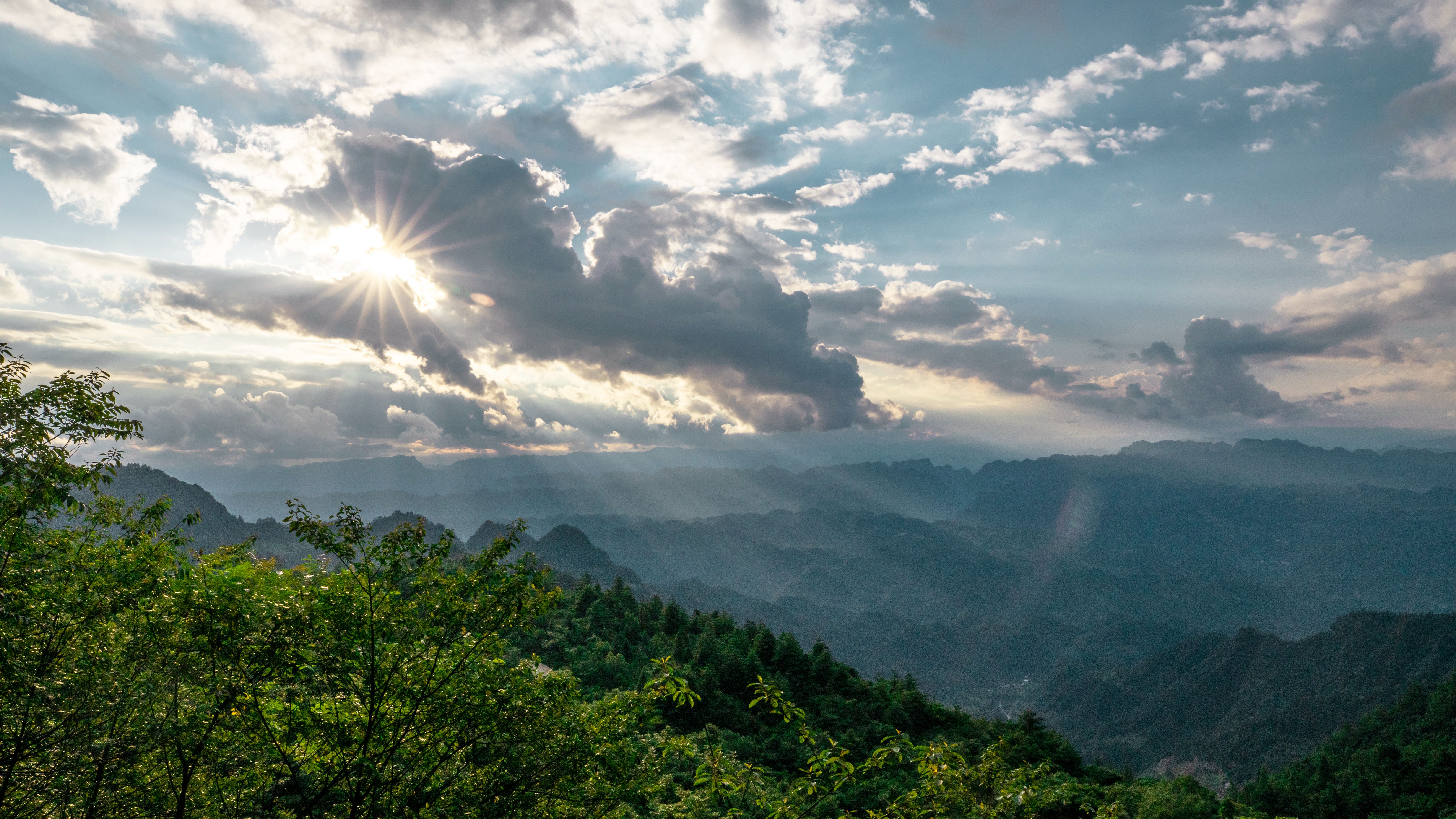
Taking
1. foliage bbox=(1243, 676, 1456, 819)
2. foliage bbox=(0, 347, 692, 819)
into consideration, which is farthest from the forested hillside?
foliage bbox=(1243, 676, 1456, 819)

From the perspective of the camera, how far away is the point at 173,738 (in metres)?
13.1

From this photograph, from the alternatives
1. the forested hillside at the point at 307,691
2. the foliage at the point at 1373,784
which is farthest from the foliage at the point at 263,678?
the foliage at the point at 1373,784

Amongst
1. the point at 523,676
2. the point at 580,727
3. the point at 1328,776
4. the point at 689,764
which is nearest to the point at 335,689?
the point at 523,676

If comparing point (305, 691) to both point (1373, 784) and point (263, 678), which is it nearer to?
point (263, 678)

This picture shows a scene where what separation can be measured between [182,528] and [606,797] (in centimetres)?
1637

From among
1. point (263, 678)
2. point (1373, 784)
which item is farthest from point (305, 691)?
point (1373, 784)

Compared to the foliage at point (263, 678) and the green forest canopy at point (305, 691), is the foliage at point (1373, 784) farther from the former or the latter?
the foliage at point (263, 678)

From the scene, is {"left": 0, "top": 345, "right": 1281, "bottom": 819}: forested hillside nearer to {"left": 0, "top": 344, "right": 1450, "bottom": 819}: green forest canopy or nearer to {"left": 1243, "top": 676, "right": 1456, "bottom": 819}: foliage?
{"left": 0, "top": 344, "right": 1450, "bottom": 819}: green forest canopy

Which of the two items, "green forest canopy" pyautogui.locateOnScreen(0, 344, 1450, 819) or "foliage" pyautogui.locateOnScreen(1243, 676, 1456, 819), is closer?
"green forest canopy" pyautogui.locateOnScreen(0, 344, 1450, 819)

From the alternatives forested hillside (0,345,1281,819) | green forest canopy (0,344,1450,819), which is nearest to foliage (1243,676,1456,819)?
forested hillside (0,345,1281,819)

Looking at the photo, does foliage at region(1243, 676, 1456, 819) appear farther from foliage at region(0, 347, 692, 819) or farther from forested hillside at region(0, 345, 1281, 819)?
foliage at region(0, 347, 692, 819)

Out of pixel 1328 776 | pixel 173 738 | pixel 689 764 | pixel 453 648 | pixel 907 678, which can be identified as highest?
pixel 453 648

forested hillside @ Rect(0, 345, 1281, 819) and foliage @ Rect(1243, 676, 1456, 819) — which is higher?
forested hillside @ Rect(0, 345, 1281, 819)

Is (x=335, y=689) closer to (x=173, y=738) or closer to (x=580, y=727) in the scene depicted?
(x=173, y=738)
